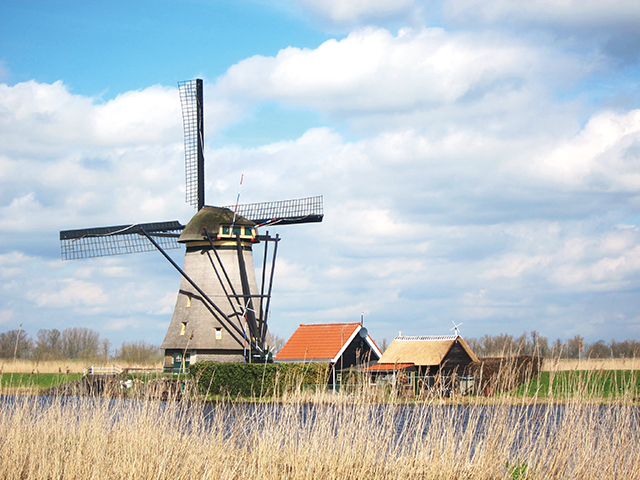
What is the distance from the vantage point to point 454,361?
2102 cm

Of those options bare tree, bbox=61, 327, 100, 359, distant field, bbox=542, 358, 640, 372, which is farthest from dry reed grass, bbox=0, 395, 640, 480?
bare tree, bbox=61, 327, 100, 359

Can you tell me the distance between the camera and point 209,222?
21.1 metres

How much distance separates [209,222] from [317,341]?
5254 millimetres

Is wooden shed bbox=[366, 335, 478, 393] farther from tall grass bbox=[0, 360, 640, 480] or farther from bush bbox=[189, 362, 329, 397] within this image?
tall grass bbox=[0, 360, 640, 480]

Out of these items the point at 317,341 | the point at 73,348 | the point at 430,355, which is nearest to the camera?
the point at 430,355

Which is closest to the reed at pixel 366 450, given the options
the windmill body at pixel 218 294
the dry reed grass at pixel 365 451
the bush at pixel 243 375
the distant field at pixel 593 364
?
the dry reed grass at pixel 365 451

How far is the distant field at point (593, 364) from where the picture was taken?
221 inches

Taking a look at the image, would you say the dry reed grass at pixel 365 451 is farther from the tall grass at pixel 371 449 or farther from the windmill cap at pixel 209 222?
the windmill cap at pixel 209 222

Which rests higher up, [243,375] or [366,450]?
[366,450]

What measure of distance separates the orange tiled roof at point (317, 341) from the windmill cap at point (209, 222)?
14.0 feet

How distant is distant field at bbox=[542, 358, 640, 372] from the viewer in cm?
561

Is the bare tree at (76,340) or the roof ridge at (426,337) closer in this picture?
the roof ridge at (426,337)

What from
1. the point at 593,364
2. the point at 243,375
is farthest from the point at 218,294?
the point at 593,364

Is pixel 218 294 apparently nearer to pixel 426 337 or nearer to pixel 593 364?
pixel 426 337
